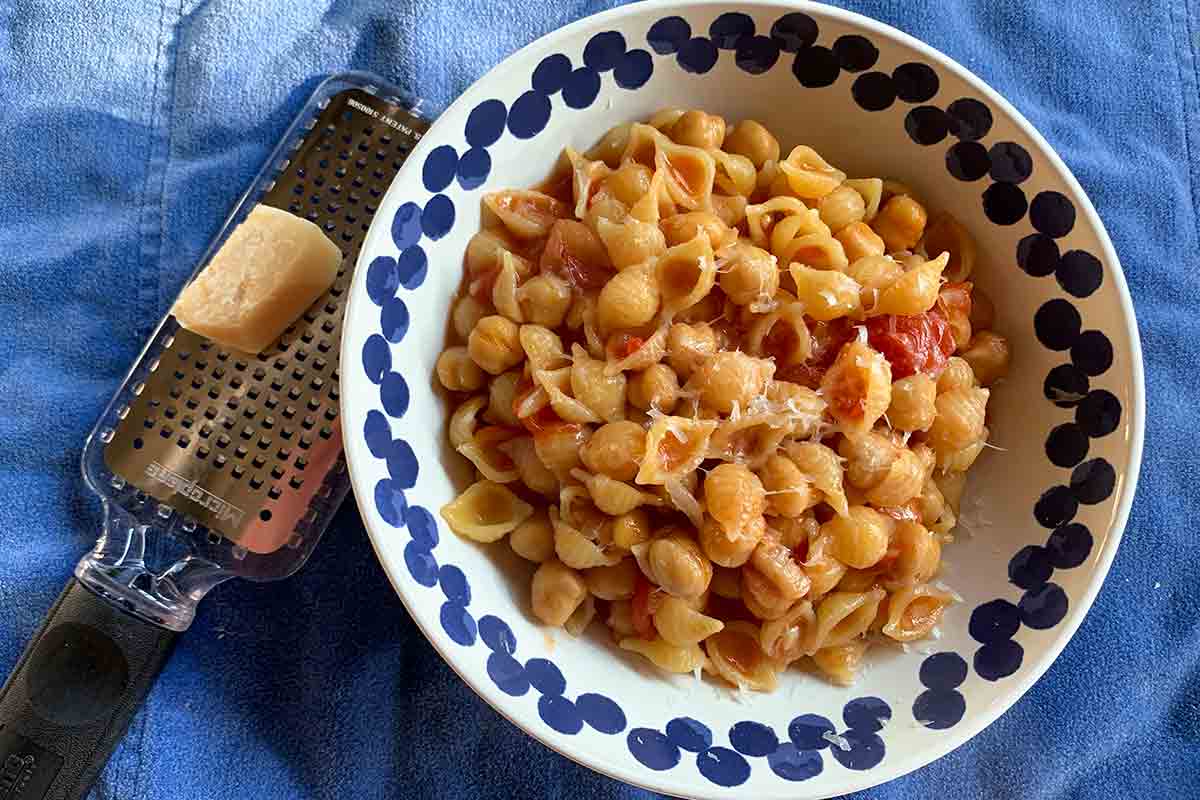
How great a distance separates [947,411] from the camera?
137cm

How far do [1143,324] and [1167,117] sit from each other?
0.40 m

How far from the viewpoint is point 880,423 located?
133 centimetres

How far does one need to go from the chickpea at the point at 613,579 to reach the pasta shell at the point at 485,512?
0.12 m

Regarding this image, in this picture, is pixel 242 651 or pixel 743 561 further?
pixel 242 651

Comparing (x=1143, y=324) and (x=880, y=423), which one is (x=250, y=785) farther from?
(x=1143, y=324)

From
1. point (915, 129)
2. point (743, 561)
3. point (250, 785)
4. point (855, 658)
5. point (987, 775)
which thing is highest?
point (915, 129)

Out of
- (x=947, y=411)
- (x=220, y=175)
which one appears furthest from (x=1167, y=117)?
(x=220, y=175)

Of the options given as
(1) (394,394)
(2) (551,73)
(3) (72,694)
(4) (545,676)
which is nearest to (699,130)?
(2) (551,73)

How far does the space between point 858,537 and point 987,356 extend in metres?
0.34

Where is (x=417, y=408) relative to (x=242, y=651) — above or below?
above

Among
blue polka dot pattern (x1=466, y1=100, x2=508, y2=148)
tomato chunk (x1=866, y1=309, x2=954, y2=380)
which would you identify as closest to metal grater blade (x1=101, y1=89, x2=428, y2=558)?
blue polka dot pattern (x1=466, y1=100, x2=508, y2=148)

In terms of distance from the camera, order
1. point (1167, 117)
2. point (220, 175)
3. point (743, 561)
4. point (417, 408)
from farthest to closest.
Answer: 1. point (1167, 117)
2. point (220, 175)
3. point (417, 408)
4. point (743, 561)

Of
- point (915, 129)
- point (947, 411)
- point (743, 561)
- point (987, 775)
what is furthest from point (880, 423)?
point (987, 775)

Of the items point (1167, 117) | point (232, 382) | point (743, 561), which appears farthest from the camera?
point (1167, 117)
